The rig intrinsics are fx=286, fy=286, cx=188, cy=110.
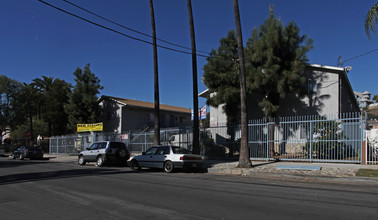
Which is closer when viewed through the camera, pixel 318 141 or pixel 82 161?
pixel 318 141

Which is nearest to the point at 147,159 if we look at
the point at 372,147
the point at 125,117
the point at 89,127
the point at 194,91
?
the point at 194,91

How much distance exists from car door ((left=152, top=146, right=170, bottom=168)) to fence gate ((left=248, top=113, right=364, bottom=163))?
589 centimetres

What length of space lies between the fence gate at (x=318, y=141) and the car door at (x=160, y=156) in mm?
5887

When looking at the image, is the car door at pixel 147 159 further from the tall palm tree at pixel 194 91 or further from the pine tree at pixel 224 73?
the pine tree at pixel 224 73

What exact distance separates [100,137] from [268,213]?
988 inches

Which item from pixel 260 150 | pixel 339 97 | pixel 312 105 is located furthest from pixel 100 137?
pixel 339 97

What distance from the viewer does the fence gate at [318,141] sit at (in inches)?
551

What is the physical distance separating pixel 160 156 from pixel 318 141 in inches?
327

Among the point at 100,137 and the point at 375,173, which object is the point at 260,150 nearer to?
the point at 375,173

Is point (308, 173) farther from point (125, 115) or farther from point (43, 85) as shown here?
point (43, 85)

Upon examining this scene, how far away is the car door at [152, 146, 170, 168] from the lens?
47.7 ft

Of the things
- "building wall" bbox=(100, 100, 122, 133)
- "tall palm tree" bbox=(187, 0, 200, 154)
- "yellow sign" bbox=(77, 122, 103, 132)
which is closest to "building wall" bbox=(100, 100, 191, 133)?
"building wall" bbox=(100, 100, 122, 133)

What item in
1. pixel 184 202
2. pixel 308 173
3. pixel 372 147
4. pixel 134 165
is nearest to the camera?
pixel 184 202

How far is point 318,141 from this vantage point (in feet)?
49.3
